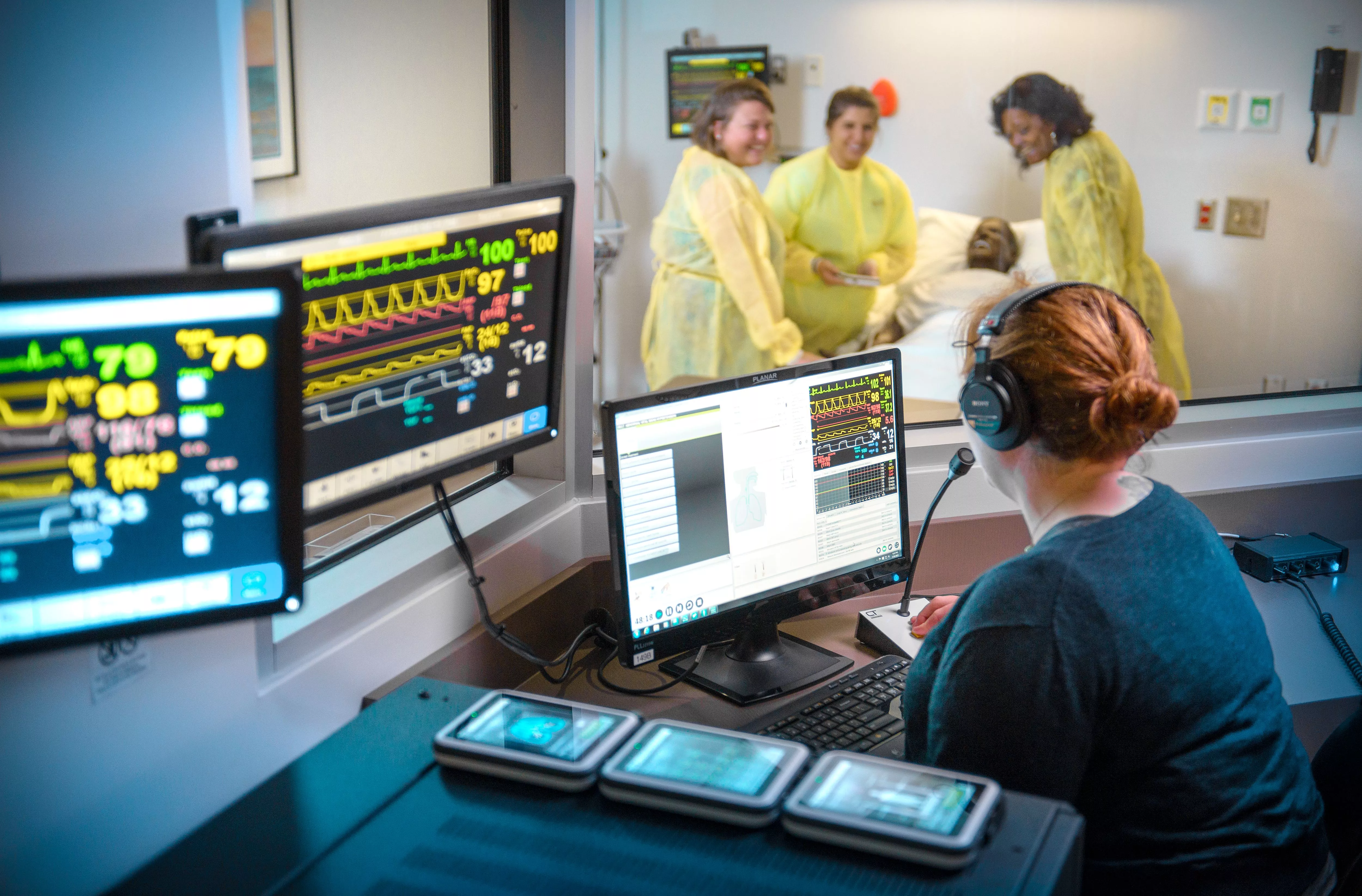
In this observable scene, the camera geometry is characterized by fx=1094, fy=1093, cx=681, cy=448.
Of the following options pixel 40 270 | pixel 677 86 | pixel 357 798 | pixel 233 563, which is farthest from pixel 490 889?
pixel 677 86

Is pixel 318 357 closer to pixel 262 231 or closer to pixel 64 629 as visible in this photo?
pixel 262 231

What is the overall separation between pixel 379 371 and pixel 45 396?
384 millimetres

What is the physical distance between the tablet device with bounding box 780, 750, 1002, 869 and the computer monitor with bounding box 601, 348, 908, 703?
55cm

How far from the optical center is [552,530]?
1.68 m

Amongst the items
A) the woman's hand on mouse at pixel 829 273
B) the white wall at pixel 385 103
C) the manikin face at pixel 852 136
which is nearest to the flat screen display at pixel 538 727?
the white wall at pixel 385 103

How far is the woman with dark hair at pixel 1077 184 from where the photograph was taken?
8.46ft

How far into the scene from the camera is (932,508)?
1.68 metres

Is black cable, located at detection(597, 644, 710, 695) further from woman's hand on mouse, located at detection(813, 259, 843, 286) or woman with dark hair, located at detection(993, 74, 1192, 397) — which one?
woman with dark hair, located at detection(993, 74, 1192, 397)

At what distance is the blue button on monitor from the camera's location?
1.31 metres

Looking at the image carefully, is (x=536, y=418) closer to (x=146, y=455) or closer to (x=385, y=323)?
(x=385, y=323)

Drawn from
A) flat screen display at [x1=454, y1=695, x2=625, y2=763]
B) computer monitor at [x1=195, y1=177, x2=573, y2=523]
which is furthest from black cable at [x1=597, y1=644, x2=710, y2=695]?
flat screen display at [x1=454, y1=695, x2=625, y2=763]

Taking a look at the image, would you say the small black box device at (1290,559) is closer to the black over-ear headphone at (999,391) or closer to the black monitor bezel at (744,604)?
the black monitor bezel at (744,604)

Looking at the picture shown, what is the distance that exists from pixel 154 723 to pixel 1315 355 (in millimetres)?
2505

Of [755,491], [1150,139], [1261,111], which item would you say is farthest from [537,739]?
[1261,111]
